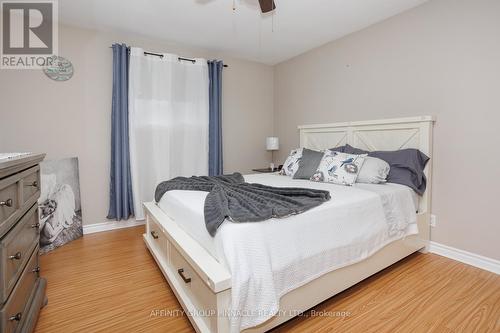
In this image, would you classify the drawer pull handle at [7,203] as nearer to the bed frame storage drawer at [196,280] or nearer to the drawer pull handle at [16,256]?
the drawer pull handle at [16,256]

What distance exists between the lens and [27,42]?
2770 millimetres

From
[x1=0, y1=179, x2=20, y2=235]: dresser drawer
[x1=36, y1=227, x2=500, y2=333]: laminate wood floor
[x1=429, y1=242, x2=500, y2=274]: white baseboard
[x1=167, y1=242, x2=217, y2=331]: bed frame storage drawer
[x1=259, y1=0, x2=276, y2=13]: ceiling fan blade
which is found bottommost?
[x1=36, y1=227, x2=500, y2=333]: laminate wood floor

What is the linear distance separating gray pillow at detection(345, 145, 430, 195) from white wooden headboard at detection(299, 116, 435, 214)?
80mm

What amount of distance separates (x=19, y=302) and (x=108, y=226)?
212 centimetres

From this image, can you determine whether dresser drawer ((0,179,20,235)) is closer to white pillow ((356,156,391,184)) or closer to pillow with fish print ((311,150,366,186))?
pillow with fish print ((311,150,366,186))

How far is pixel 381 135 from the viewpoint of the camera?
2861 millimetres

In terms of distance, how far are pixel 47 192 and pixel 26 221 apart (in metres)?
1.63

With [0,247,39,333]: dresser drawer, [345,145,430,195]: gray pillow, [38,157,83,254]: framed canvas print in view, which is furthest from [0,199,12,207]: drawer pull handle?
[345,145,430,195]: gray pillow

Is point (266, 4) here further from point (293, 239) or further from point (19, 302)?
point (19, 302)

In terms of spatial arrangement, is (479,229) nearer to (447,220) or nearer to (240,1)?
(447,220)

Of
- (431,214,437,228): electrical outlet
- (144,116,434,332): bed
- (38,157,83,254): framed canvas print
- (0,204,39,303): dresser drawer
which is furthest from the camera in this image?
(38,157,83,254): framed canvas print

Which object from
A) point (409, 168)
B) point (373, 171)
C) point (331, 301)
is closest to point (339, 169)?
point (373, 171)

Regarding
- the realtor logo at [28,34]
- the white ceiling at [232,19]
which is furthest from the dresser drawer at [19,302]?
the white ceiling at [232,19]

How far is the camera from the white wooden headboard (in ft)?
8.17
